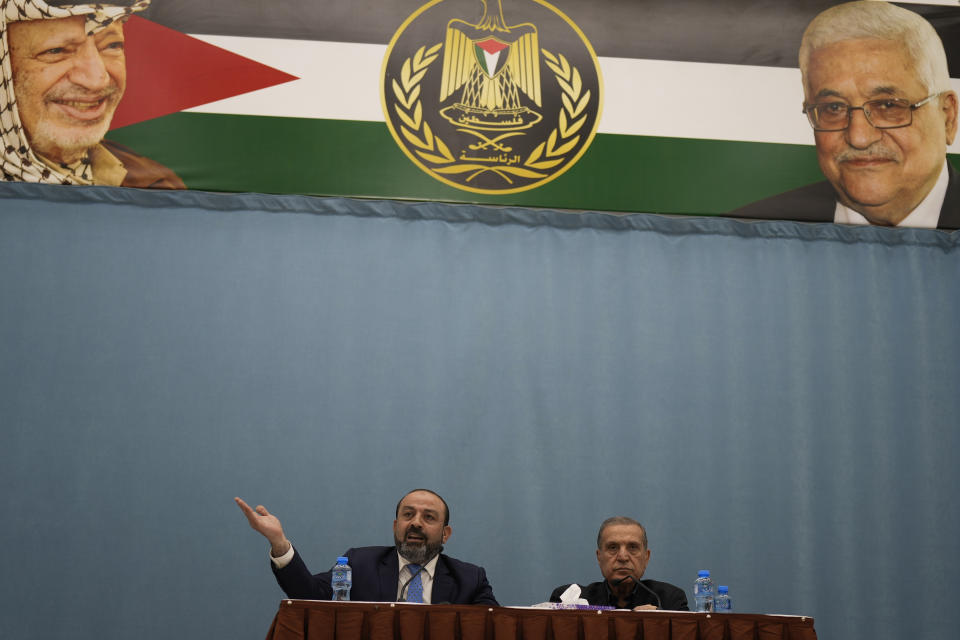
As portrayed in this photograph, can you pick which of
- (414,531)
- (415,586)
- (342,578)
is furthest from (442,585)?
(342,578)

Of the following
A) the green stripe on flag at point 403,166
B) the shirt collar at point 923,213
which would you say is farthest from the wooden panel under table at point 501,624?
the shirt collar at point 923,213

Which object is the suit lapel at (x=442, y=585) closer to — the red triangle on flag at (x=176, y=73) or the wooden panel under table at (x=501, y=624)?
the wooden panel under table at (x=501, y=624)

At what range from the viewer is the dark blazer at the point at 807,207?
15.8ft

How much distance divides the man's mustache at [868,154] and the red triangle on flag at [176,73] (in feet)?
9.33

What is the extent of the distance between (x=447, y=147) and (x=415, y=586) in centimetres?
221

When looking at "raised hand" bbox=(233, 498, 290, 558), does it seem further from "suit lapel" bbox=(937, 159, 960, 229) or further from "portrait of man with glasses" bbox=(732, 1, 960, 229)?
"suit lapel" bbox=(937, 159, 960, 229)

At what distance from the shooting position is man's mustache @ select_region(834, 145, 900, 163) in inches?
192

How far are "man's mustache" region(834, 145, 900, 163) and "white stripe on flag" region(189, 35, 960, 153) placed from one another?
182 millimetres

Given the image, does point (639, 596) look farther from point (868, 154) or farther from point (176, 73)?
point (176, 73)

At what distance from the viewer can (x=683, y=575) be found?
14.4 feet

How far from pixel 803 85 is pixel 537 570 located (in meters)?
2.85

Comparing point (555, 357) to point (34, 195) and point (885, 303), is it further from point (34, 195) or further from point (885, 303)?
point (34, 195)

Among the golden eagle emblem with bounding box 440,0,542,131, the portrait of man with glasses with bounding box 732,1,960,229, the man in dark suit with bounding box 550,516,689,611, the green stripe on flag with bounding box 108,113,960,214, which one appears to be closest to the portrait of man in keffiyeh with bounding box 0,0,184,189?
the green stripe on flag with bounding box 108,113,960,214

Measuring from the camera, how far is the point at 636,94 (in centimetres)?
486
